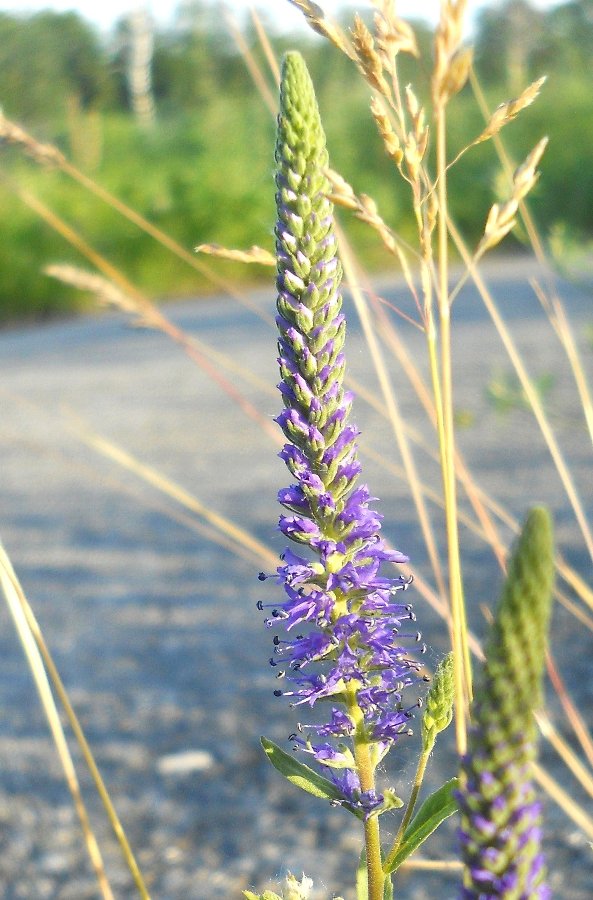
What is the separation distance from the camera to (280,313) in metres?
0.76

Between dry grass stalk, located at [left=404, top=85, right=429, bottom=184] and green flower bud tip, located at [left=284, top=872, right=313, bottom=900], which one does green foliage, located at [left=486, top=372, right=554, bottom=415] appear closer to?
dry grass stalk, located at [left=404, top=85, right=429, bottom=184]

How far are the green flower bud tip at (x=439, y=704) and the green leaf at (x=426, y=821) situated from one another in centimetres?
4

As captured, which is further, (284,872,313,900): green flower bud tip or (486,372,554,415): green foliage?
(486,372,554,415): green foliage

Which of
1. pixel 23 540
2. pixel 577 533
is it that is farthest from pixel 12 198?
pixel 577 533

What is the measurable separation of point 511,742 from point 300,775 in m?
0.35

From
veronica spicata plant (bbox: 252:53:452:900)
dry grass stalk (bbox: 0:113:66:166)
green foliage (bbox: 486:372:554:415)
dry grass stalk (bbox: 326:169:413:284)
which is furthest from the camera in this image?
green foliage (bbox: 486:372:554:415)

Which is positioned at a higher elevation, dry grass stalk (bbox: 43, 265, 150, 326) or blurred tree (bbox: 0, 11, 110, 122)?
blurred tree (bbox: 0, 11, 110, 122)

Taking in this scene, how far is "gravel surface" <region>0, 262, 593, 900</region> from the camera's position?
2.42 metres

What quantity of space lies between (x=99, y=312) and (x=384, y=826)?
9.99m

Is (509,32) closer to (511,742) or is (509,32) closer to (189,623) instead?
(189,623)

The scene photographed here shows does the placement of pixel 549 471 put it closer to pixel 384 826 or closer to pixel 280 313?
pixel 384 826

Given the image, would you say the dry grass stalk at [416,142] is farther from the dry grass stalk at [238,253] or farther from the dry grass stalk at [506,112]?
the dry grass stalk at [238,253]

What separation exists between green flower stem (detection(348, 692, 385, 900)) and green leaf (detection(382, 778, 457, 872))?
0.02 m

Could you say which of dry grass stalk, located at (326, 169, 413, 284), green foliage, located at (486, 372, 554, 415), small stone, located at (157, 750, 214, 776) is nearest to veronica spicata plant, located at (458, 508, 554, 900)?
dry grass stalk, located at (326, 169, 413, 284)
